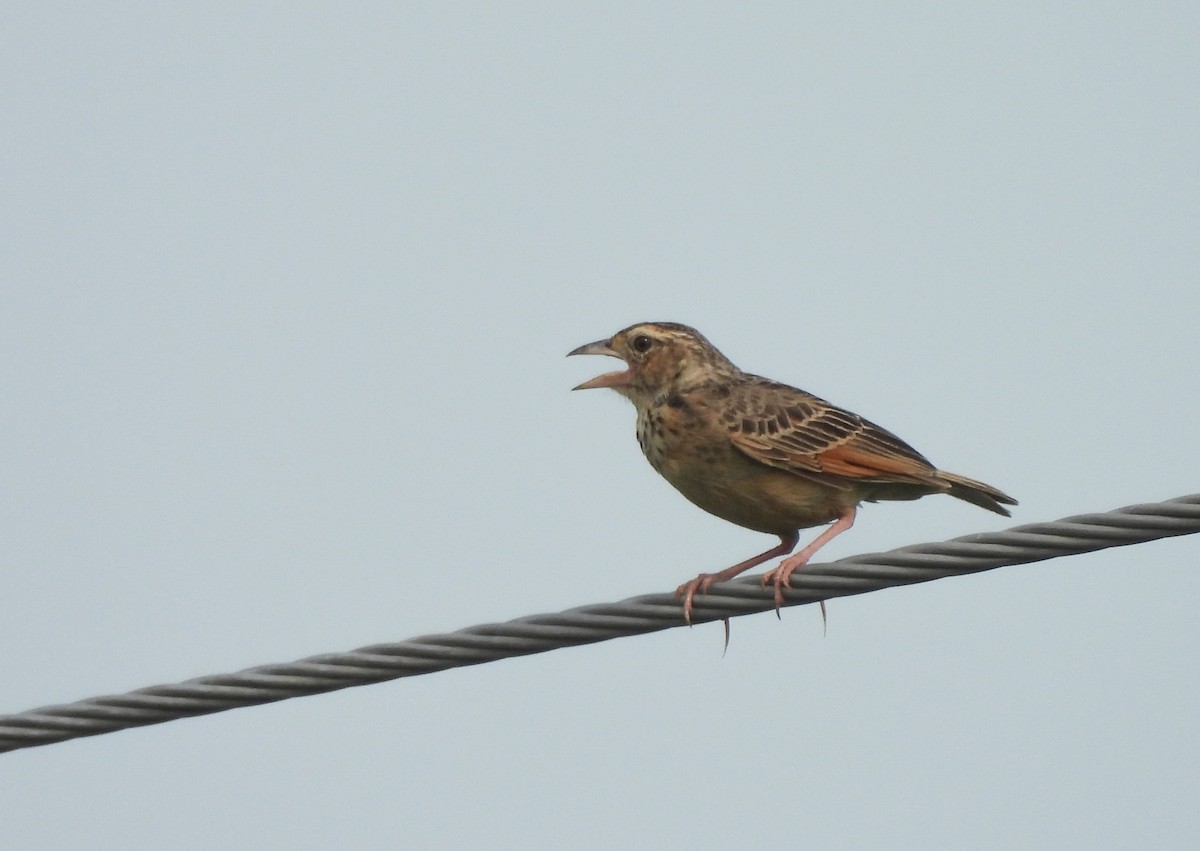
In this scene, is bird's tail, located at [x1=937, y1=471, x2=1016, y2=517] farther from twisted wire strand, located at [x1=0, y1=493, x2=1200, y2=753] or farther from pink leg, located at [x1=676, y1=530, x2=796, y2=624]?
twisted wire strand, located at [x1=0, y1=493, x2=1200, y2=753]

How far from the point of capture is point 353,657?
673 cm

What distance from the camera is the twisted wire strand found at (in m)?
6.48

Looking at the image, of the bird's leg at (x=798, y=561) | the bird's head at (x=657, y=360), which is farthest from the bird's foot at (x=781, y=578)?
the bird's head at (x=657, y=360)

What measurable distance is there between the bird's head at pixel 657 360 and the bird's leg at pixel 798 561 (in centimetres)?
119

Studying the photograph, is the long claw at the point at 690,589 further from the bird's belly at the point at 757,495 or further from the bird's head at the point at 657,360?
the bird's head at the point at 657,360

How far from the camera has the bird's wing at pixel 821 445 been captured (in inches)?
376

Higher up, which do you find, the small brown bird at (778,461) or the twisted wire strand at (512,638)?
the small brown bird at (778,461)

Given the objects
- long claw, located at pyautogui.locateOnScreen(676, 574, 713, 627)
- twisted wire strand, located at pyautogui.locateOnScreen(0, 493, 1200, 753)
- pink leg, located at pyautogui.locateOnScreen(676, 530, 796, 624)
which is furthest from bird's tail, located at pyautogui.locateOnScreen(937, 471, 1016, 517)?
twisted wire strand, located at pyautogui.locateOnScreen(0, 493, 1200, 753)

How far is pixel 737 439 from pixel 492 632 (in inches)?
119

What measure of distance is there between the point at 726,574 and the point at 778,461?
844 mm

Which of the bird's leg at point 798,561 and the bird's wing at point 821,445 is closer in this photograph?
the bird's leg at point 798,561

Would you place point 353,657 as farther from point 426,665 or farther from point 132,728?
point 132,728

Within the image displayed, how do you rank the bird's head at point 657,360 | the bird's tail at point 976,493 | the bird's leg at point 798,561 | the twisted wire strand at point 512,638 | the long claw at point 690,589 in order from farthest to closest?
the bird's head at point 657,360, the bird's tail at point 976,493, the bird's leg at point 798,561, the long claw at point 690,589, the twisted wire strand at point 512,638

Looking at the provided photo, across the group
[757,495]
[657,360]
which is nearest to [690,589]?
[757,495]
